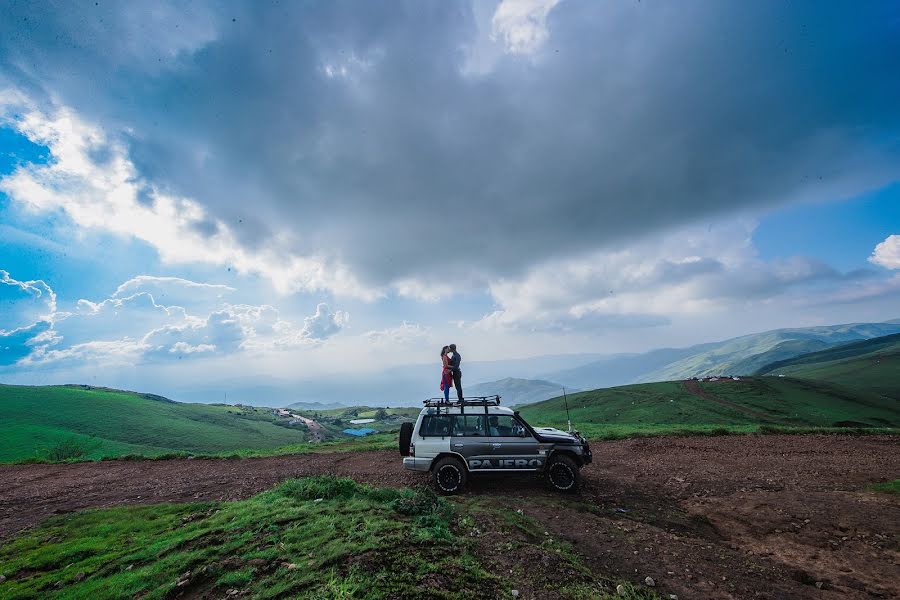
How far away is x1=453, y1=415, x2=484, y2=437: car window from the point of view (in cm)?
1077

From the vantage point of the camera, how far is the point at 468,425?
10.8m

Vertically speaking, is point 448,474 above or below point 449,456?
below

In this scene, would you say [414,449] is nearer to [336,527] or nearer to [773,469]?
[336,527]

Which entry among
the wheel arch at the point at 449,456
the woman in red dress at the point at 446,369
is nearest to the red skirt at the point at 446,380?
the woman in red dress at the point at 446,369

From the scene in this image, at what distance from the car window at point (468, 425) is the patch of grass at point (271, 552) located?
2.22 metres

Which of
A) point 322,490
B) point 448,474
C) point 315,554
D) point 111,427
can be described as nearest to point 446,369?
point 448,474

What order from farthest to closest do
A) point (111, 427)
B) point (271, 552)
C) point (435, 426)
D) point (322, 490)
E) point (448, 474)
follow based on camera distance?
point (111, 427), point (435, 426), point (448, 474), point (322, 490), point (271, 552)

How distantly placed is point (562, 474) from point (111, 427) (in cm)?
7475

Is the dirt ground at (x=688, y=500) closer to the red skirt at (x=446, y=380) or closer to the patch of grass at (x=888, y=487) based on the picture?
the patch of grass at (x=888, y=487)

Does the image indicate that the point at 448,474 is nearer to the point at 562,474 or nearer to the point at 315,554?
the point at 562,474

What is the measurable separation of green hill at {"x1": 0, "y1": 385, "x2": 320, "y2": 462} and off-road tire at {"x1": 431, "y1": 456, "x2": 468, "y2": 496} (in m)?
38.8

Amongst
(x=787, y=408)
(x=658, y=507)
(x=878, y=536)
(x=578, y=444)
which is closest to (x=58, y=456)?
(x=578, y=444)

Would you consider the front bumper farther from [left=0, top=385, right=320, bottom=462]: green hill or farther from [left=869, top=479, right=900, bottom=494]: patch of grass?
[left=0, top=385, right=320, bottom=462]: green hill

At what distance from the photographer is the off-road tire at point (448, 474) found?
1041cm
